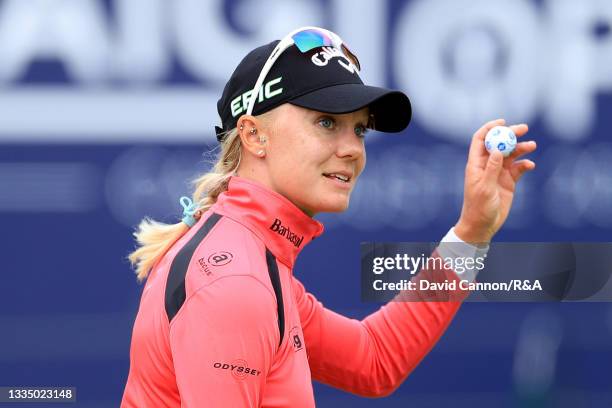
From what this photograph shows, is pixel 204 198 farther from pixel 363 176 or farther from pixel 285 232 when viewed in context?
pixel 363 176

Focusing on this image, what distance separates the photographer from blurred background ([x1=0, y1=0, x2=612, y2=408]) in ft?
9.46

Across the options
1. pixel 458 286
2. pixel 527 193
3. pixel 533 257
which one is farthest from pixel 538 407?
pixel 458 286

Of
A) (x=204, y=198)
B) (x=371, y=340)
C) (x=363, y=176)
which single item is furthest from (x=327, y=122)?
(x=363, y=176)

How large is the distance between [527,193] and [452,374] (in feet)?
1.92

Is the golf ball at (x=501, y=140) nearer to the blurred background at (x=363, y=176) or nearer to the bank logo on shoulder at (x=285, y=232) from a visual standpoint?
the bank logo on shoulder at (x=285, y=232)

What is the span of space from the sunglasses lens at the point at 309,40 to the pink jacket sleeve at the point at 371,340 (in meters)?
0.52

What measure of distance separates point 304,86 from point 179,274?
37cm

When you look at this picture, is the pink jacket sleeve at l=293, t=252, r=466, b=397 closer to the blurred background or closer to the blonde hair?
the blonde hair

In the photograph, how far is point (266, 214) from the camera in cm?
163

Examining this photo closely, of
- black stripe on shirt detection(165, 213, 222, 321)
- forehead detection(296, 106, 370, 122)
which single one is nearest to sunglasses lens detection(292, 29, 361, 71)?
forehead detection(296, 106, 370, 122)

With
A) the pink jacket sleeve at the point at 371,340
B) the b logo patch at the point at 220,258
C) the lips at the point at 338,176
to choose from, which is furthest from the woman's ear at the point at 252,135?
the pink jacket sleeve at the point at 371,340

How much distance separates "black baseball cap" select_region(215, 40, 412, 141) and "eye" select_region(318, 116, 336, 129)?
6cm

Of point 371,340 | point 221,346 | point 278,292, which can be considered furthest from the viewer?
point 371,340

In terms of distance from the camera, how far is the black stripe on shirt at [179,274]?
1.47 metres
